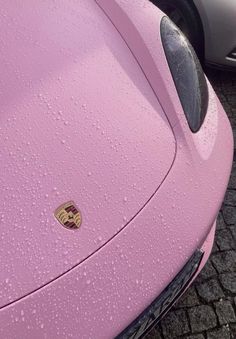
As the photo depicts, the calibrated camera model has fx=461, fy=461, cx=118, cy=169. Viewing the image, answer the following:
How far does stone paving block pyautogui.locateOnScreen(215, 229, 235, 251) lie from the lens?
244 cm

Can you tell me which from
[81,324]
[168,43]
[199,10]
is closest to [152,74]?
[168,43]

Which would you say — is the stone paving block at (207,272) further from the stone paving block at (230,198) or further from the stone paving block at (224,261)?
the stone paving block at (230,198)

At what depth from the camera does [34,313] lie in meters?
1.21

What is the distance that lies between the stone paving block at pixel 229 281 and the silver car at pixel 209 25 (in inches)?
59.5

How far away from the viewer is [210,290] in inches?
88.7

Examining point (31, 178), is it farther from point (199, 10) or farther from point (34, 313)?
point (199, 10)

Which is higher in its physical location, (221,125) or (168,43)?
(168,43)

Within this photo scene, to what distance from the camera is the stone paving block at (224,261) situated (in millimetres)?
2354

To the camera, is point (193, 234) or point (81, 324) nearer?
point (81, 324)

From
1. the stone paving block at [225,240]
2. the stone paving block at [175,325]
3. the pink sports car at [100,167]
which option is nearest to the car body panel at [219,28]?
the pink sports car at [100,167]

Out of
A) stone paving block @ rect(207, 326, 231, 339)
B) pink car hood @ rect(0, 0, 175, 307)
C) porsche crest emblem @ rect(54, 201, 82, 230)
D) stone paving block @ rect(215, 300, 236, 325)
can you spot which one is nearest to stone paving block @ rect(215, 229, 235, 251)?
stone paving block @ rect(215, 300, 236, 325)

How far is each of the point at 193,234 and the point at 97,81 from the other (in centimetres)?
66

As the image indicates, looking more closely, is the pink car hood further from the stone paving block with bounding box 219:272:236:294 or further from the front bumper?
the stone paving block with bounding box 219:272:236:294

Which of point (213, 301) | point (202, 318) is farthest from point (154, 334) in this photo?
point (213, 301)
